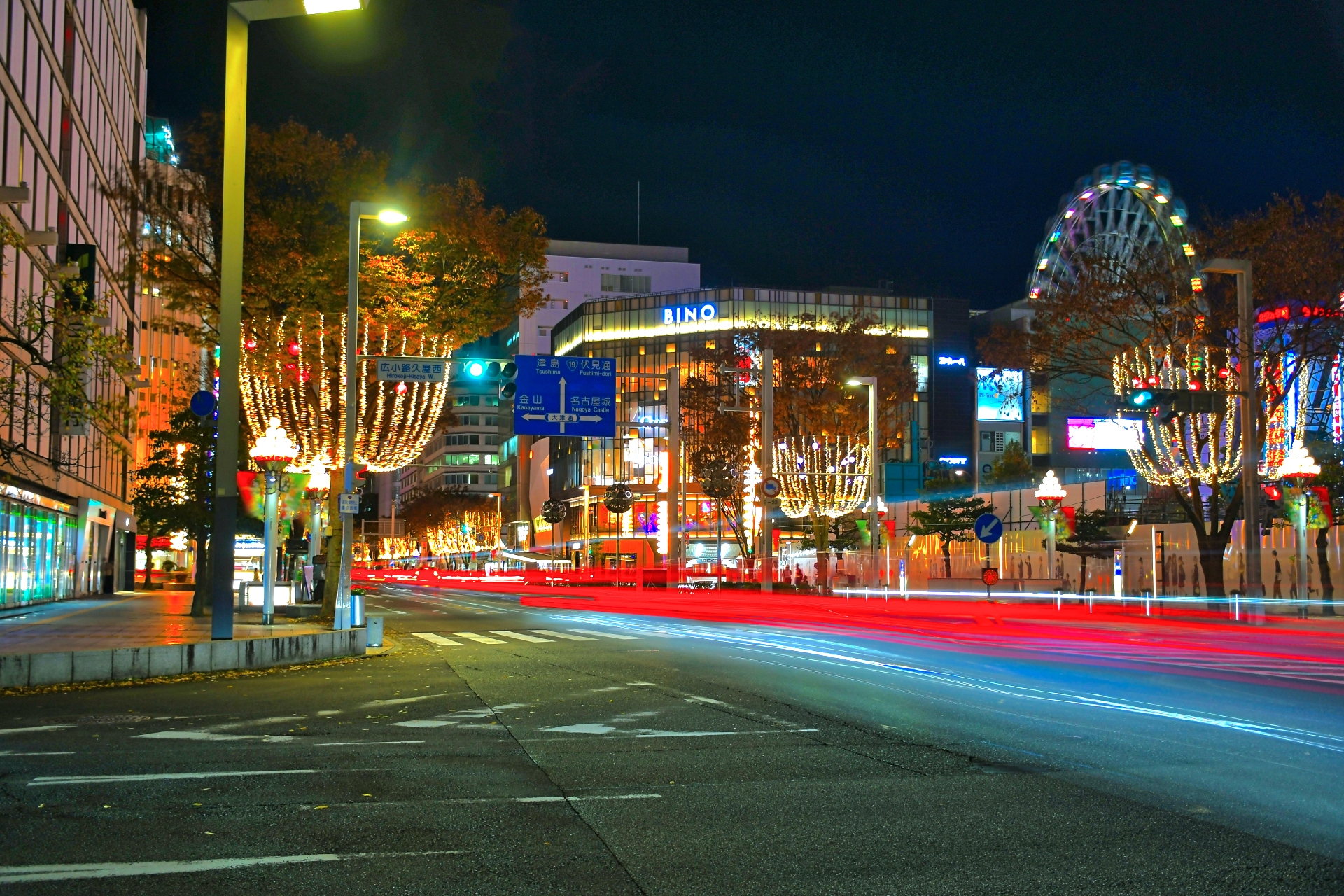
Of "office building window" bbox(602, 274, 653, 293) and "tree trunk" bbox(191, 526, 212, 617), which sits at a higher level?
"office building window" bbox(602, 274, 653, 293)

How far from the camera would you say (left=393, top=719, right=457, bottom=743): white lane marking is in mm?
11898

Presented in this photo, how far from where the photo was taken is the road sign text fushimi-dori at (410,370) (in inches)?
1096

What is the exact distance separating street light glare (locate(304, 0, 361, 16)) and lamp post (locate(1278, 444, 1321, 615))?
26.7 meters

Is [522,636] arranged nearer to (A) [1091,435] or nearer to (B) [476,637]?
(B) [476,637]

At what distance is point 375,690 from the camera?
15.6 m

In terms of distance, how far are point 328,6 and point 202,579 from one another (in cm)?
2320

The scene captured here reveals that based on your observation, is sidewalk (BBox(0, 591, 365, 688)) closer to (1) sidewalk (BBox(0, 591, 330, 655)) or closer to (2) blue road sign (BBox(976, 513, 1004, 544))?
(1) sidewalk (BBox(0, 591, 330, 655))

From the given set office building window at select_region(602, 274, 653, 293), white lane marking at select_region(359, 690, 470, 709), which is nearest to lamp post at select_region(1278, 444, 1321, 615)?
white lane marking at select_region(359, 690, 470, 709)

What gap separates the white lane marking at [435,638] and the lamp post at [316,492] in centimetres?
599

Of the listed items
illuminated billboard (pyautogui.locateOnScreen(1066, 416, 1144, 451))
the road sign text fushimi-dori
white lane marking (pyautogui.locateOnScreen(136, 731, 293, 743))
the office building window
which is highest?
the office building window

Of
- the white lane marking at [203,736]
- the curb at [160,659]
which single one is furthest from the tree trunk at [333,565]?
the white lane marking at [203,736]

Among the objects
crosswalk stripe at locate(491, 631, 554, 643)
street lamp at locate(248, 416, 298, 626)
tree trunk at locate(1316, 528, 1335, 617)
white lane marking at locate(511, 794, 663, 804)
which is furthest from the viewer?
tree trunk at locate(1316, 528, 1335, 617)

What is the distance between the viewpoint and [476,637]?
27562 millimetres

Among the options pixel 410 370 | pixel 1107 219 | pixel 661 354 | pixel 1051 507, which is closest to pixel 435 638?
pixel 410 370
